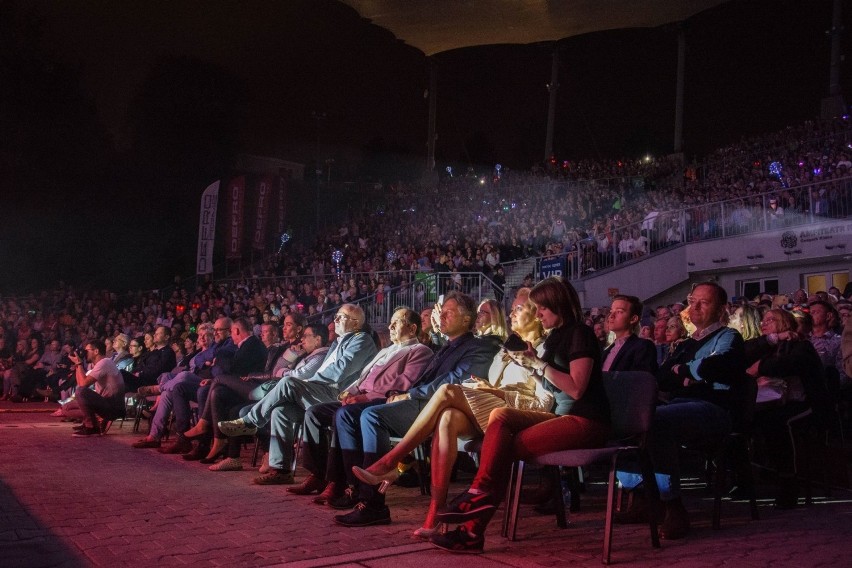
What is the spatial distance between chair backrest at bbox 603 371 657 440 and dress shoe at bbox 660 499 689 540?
0.50m

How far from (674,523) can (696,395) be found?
3.18 ft

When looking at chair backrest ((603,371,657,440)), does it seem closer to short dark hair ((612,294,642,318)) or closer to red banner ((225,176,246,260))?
short dark hair ((612,294,642,318))

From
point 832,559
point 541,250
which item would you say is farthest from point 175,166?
point 832,559

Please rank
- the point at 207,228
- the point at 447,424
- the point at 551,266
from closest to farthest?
the point at 447,424, the point at 551,266, the point at 207,228

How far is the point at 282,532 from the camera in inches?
176

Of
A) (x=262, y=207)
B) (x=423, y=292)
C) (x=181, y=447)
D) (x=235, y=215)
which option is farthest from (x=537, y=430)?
(x=262, y=207)

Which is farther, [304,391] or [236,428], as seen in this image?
[236,428]

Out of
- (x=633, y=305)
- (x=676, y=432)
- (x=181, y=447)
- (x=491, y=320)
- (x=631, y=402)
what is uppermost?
(x=633, y=305)

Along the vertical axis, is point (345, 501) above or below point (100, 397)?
below

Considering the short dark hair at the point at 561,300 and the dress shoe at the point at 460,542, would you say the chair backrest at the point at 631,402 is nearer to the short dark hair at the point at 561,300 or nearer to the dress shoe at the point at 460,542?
the short dark hair at the point at 561,300

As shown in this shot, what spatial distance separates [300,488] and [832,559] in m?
3.54

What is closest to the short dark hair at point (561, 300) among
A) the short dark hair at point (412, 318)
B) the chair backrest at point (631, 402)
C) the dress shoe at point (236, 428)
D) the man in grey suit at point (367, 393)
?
the chair backrest at point (631, 402)

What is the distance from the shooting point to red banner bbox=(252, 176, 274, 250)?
2539cm

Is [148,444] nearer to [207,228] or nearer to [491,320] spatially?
[491,320]
